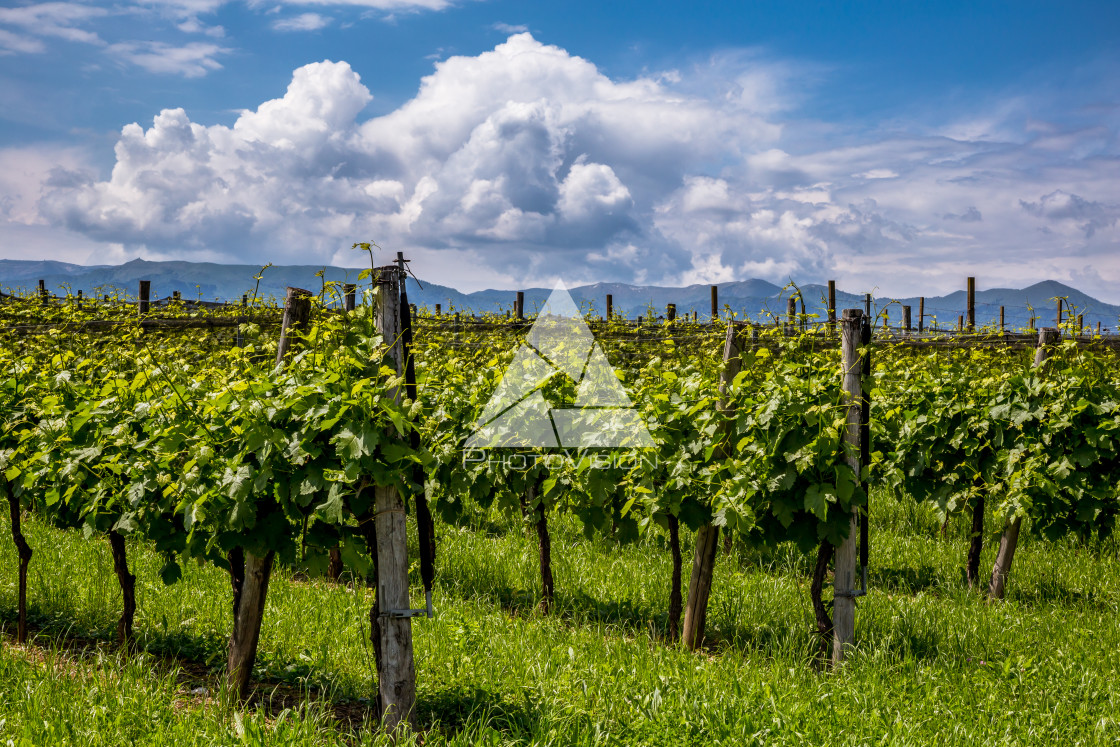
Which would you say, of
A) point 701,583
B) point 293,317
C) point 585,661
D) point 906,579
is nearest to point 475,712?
point 585,661

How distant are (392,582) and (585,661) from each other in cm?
133

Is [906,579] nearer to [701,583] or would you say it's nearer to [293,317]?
[701,583]

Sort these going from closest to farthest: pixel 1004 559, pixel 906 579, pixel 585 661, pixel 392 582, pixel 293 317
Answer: pixel 392 582 → pixel 293 317 → pixel 585 661 → pixel 1004 559 → pixel 906 579

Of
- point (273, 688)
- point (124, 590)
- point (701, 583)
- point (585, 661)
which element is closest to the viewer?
point (273, 688)

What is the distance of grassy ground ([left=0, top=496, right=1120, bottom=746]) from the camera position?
128 inches

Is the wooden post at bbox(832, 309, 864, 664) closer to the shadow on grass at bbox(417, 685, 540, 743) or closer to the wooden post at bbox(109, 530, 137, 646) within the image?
the shadow on grass at bbox(417, 685, 540, 743)

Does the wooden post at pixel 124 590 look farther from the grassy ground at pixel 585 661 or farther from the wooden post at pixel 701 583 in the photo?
the wooden post at pixel 701 583

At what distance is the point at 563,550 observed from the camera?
618cm

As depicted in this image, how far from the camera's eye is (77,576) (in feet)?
17.7

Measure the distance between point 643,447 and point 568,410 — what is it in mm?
762

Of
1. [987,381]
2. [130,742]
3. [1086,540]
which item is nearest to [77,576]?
[130,742]

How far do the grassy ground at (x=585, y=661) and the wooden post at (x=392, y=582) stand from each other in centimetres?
20

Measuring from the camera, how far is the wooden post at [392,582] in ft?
10.6

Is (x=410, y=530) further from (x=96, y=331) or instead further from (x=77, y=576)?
(x=96, y=331)
